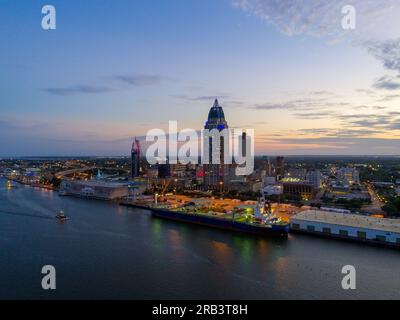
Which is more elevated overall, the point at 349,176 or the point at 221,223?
the point at 349,176

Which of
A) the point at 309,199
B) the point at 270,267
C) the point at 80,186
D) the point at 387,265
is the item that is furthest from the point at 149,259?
the point at 80,186

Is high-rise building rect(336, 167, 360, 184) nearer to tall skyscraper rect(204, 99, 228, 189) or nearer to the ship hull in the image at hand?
tall skyscraper rect(204, 99, 228, 189)

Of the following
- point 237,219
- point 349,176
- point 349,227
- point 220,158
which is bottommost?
point 237,219

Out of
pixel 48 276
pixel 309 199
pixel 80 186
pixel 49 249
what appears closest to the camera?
pixel 48 276

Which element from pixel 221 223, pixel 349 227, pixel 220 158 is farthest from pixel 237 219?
pixel 220 158

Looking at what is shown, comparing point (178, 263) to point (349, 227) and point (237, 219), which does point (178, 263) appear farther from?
point (349, 227)
